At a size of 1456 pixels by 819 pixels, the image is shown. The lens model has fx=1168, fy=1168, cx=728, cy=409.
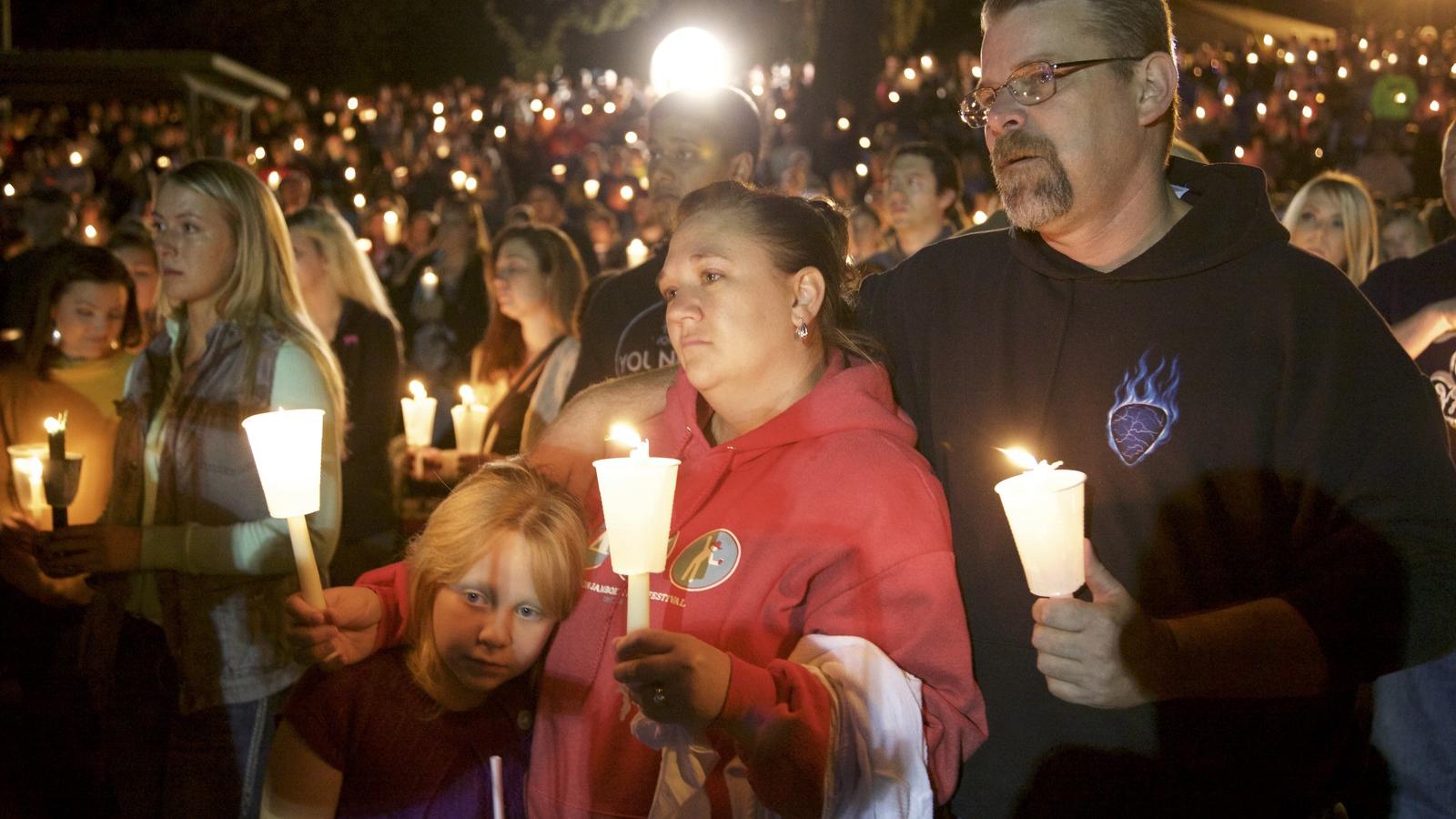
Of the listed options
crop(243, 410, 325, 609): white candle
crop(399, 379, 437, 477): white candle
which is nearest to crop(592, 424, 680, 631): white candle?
crop(243, 410, 325, 609): white candle

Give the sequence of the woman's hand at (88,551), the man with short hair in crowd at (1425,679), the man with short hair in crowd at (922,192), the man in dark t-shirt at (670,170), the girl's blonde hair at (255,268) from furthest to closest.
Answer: the man with short hair in crowd at (922,192)
the man in dark t-shirt at (670,170)
the man with short hair in crowd at (1425,679)
the girl's blonde hair at (255,268)
the woman's hand at (88,551)

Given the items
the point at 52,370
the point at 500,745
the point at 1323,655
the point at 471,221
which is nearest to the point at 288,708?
the point at 500,745

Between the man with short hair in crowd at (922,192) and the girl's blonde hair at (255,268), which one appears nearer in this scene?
the girl's blonde hair at (255,268)

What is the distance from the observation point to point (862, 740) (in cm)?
206

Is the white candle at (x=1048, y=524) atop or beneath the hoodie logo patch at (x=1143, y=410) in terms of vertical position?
beneath

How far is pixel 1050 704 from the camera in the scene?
2400mm

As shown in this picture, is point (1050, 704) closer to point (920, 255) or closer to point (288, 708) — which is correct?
point (920, 255)

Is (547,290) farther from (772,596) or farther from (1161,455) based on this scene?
(1161,455)

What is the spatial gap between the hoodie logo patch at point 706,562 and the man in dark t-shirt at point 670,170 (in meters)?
1.89

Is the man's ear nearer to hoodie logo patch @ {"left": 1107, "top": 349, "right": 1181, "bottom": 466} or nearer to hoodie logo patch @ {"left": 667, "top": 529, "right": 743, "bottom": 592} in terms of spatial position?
hoodie logo patch @ {"left": 1107, "top": 349, "right": 1181, "bottom": 466}

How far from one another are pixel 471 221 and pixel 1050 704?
690 cm

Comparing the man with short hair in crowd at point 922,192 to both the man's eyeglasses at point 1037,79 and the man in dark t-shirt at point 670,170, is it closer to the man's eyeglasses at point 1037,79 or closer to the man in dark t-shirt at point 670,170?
the man in dark t-shirt at point 670,170

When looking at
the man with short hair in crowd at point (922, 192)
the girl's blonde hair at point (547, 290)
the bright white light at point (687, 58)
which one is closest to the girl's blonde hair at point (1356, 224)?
the man with short hair in crowd at point (922, 192)

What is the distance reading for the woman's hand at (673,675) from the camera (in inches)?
69.9
